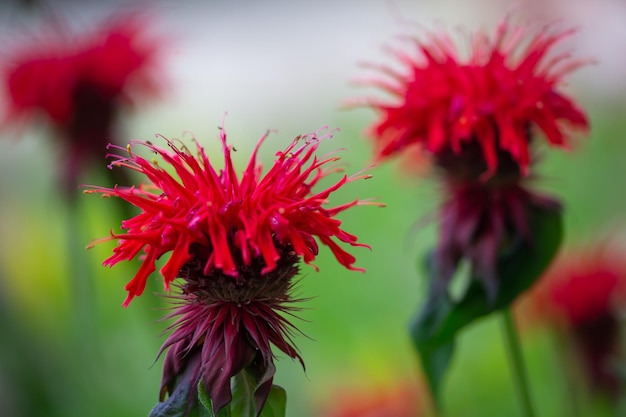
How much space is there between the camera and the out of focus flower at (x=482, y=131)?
4.02ft

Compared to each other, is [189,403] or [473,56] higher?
[473,56]

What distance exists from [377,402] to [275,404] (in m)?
1.19

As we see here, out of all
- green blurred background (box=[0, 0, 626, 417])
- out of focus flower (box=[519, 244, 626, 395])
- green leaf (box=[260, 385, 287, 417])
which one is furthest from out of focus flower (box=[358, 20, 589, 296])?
out of focus flower (box=[519, 244, 626, 395])

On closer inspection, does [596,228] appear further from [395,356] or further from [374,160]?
[374,160]

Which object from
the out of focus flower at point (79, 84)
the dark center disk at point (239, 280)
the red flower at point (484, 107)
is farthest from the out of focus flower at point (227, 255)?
the out of focus flower at point (79, 84)

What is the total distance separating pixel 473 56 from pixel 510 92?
7.2 inches

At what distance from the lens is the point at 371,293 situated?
3082 millimetres

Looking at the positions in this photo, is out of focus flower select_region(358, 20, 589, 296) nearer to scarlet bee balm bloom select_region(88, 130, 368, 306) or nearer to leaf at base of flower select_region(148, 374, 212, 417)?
scarlet bee balm bloom select_region(88, 130, 368, 306)

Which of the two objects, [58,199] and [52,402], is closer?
[58,199]

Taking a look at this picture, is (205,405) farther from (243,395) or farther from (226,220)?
(226,220)

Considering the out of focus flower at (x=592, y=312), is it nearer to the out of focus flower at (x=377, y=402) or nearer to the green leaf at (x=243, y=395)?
the out of focus flower at (x=377, y=402)

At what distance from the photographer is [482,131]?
1.24m

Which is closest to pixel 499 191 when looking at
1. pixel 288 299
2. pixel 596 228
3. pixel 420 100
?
pixel 420 100

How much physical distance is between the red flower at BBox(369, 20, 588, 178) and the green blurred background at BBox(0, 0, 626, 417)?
0.12 meters
